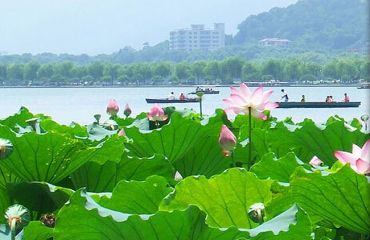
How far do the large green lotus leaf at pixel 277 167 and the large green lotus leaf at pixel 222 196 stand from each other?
0.80ft

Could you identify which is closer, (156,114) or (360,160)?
(360,160)

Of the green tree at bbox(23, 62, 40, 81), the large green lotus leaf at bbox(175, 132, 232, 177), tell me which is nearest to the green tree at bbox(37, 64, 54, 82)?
the green tree at bbox(23, 62, 40, 81)

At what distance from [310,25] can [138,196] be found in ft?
414

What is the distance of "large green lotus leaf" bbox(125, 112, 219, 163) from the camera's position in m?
1.59

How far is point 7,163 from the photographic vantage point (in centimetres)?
136

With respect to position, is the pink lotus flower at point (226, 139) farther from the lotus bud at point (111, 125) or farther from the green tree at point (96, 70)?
the green tree at point (96, 70)

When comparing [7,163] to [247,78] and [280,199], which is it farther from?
[247,78]

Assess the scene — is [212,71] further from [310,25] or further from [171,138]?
[171,138]

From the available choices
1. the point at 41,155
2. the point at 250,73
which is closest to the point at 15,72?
the point at 250,73

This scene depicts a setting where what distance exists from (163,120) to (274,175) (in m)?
0.86

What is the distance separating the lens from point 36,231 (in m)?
1.03

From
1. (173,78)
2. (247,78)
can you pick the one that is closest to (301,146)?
(247,78)

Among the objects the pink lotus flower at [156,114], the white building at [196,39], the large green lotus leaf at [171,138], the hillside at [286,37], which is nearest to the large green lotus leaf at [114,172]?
the large green lotus leaf at [171,138]

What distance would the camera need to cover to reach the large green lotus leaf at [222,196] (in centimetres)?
96
